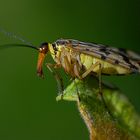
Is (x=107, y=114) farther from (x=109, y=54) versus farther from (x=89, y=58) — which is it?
(x=89, y=58)

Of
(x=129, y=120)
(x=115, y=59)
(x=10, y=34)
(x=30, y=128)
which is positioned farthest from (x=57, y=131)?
(x=129, y=120)

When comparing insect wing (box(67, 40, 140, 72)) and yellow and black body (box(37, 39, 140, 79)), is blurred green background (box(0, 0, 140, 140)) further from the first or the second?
insect wing (box(67, 40, 140, 72))

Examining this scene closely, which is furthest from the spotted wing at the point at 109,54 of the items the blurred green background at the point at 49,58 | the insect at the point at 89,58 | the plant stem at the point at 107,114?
the plant stem at the point at 107,114

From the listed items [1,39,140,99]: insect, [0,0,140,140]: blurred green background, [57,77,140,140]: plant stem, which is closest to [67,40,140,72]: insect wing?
[1,39,140,99]: insect

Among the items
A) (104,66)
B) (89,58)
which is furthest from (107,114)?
(89,58)

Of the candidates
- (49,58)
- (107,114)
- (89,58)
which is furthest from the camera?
(49,58)

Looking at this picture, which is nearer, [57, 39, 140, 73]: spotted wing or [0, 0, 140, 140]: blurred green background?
[57, 39, 140, 73]: spotted wing

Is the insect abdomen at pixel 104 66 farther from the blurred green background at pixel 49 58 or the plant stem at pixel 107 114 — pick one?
the plant stem at pixel 107 114
